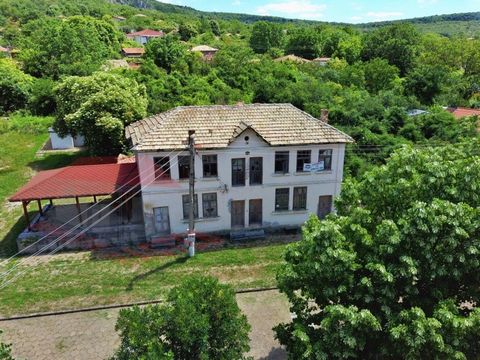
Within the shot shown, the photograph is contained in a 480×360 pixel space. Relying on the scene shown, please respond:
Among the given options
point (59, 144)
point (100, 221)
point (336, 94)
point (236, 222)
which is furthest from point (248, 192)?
point (336, 94)

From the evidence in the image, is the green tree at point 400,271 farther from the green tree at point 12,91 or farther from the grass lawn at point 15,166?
the green tree at point 12,91

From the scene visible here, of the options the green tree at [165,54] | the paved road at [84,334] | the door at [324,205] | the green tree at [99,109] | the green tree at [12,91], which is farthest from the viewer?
the green tree at [165,54]

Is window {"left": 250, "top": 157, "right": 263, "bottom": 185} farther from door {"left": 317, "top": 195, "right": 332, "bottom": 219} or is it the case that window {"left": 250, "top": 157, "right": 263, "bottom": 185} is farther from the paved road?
the paved road

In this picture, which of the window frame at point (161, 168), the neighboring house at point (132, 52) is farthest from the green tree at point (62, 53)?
the window frame at point (161, 168)

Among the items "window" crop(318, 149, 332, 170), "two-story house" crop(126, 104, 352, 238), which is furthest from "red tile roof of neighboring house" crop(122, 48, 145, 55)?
"window" crop(318, 149, 332, 170)

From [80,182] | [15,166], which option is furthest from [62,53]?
[80,182]

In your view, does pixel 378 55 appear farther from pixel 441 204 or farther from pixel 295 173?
pixel 441 204

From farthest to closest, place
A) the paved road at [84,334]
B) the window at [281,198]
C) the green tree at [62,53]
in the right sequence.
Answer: the green tree at [62,53]
the window at [281,198]
the paved road at [84,334]
